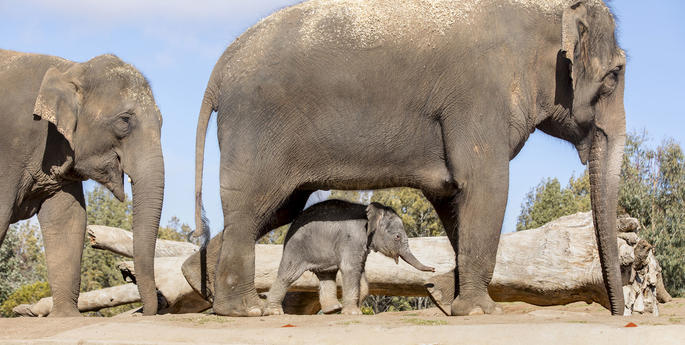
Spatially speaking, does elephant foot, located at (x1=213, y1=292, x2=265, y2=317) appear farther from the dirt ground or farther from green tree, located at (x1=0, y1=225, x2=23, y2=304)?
green tree, located at (x1=0, y1=225, x2=23, y2=304)

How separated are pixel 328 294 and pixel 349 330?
220cm

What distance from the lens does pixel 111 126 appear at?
8.80m

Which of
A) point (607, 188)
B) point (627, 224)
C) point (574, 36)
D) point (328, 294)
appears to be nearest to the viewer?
point (574, 36)

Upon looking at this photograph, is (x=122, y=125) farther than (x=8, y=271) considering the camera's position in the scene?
No

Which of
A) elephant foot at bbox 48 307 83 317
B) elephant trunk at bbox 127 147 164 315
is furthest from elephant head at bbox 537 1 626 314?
elephant foot at bbox 48 307 83 317

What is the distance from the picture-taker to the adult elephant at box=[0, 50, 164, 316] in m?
8.59

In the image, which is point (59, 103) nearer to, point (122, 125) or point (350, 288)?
point (122, 125)

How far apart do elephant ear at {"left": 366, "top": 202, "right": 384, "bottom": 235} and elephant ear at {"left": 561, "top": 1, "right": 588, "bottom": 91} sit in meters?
1.89

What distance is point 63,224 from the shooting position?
9500 mm

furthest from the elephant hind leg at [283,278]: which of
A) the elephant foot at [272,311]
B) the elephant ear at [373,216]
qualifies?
the elephant ear at [373,216]

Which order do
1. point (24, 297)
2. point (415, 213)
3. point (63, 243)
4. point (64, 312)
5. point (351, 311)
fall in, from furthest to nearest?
1. point (415, 213)
2. point (24, 297)
3. point (63, 243)
4. point (64, 312)
5. point (351, 311)

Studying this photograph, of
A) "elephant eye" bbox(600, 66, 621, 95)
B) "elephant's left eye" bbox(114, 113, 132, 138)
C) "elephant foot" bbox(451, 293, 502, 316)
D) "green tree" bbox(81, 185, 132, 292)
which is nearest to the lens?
"elephant foot" bbox(451, 293, 502, 316)

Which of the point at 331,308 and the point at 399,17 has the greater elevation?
the point at 399,17

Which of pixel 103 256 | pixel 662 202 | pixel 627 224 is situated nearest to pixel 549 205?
pixel 662 202
